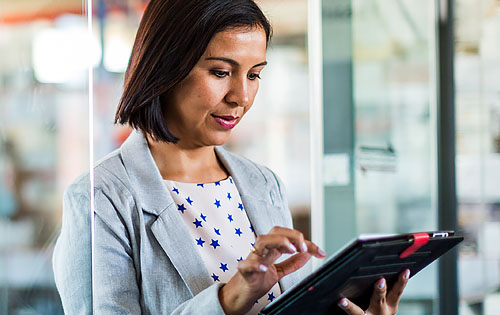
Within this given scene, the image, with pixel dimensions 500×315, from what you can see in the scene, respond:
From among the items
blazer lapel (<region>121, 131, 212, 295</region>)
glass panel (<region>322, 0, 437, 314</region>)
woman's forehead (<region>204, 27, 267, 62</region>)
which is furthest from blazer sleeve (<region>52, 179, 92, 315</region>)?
glass panel (<region>322, 0, 437, 314</region>)

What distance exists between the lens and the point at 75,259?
1088 mm

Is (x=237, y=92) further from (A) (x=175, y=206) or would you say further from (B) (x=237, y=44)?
(A) (x=175, y=206)

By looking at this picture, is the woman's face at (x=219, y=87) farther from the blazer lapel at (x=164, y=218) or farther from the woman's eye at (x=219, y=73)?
the blazer lapel at (x=164, y=218)

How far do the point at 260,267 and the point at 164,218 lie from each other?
30 centimetres

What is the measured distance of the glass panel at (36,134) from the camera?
2.77ft

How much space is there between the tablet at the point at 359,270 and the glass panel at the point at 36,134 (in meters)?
0.38

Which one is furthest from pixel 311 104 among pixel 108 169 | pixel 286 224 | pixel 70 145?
pixel 70 145

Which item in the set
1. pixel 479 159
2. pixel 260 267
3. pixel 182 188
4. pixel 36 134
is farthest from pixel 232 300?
pixel 479 159

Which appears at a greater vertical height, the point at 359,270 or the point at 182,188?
A: the point at 182,188

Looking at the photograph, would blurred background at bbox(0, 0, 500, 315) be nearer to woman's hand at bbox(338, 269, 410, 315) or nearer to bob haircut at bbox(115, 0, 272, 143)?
bob haircut at bbox(115, 0, 272, 143)

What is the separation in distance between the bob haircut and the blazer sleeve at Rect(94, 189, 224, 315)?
20 cm

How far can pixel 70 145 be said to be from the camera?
3.13 feet

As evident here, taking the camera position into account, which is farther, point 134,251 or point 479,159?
point 479,159

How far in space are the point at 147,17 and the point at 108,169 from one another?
31cm
